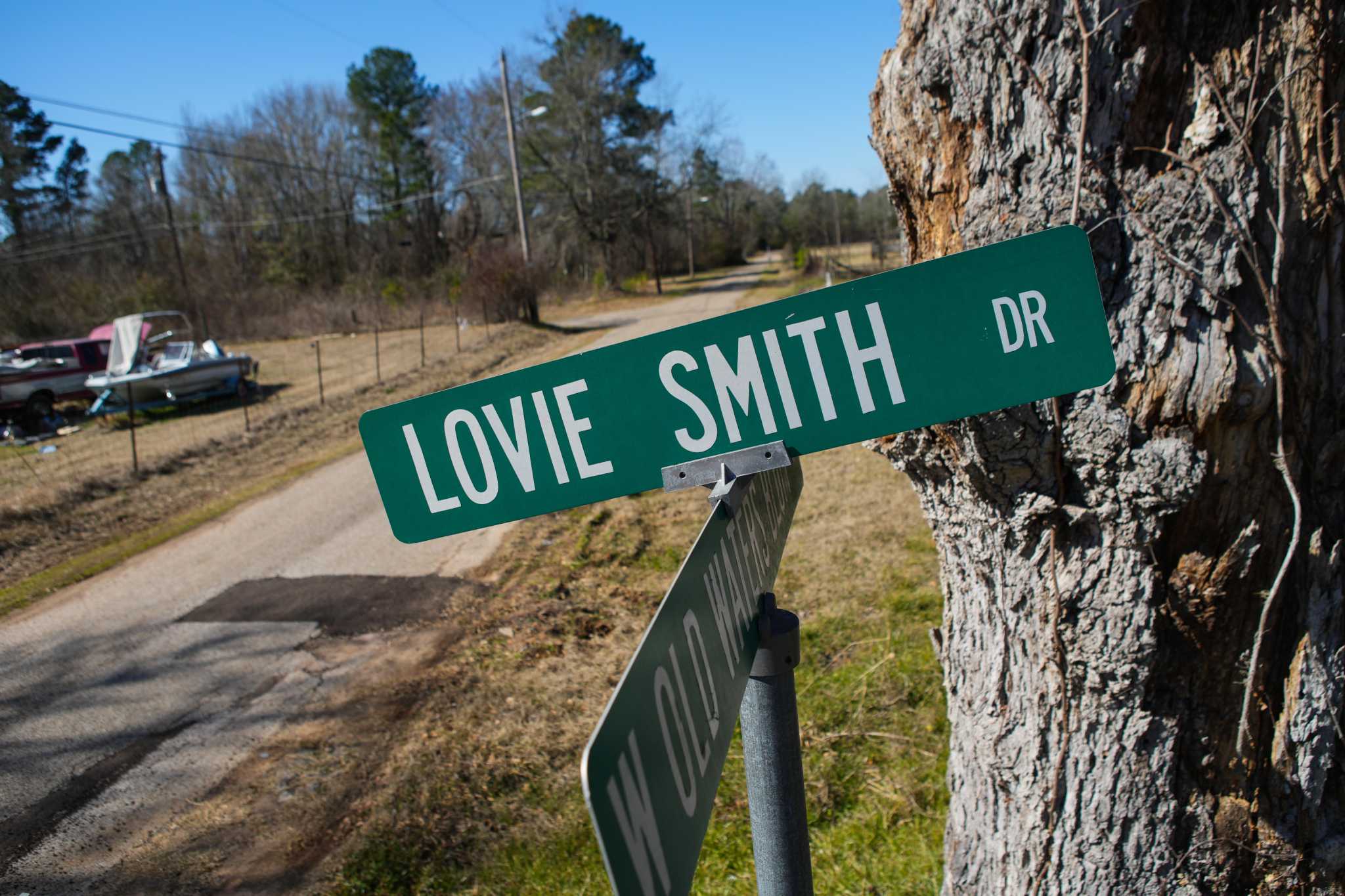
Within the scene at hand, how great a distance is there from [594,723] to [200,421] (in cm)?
1345

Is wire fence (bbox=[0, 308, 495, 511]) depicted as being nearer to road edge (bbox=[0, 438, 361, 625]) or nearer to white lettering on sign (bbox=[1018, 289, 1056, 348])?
road edge (bbox=[0, 438, 361, 625])

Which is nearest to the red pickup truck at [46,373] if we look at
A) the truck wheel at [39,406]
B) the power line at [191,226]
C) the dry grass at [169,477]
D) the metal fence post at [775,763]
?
the truck wheel at [39,406]

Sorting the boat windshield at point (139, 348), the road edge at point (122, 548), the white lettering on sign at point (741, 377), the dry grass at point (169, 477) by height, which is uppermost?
the boat windshield at point (139, 348)

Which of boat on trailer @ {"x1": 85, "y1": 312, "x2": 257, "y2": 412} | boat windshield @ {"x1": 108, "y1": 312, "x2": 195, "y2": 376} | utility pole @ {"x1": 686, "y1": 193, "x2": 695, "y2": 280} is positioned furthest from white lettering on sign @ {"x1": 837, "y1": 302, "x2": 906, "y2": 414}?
utility pole @ {"x1": 686, "y1": 193, "x2": 695, "y2": 280}

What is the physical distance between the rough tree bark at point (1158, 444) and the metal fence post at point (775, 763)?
793mm

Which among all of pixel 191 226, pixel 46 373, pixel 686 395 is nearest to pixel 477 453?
pixel 686 395

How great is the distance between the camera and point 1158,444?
1572mm

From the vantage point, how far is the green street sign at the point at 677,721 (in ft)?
2.16

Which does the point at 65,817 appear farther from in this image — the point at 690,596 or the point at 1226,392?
the point at 1226,392

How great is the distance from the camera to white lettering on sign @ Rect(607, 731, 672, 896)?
26.1 inches

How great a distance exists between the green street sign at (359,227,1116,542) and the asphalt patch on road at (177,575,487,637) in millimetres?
4925

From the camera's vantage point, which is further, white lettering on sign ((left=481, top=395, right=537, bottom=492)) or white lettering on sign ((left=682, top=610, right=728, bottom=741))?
white lettering on sign ((left=481, top=395, right=537, bottom=492))

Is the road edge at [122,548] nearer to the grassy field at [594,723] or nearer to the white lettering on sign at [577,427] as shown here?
the grassy field at [594,723]

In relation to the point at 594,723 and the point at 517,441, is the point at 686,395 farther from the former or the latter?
the point at 594,723
